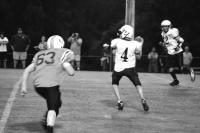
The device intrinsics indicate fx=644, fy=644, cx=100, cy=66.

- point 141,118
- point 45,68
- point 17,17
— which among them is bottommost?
point 141,118

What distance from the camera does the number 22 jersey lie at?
977cm

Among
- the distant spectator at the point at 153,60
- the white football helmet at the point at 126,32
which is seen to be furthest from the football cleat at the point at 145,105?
the distant spectator at the point at 153,60

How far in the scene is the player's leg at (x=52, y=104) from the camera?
9.59 meters

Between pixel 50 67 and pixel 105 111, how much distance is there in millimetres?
3714

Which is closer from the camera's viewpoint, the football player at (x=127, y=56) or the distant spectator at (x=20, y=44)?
the football player at (x=127, y=56)

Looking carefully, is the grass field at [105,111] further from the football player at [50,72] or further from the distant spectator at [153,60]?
the distant spectator at [153,60]

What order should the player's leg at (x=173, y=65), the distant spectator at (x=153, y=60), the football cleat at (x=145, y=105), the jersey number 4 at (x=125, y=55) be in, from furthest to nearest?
the distant spectator at (x=153, y=60), the player's leg at (x=173, y=65), the jersey number 4 at (x=125, y=55), the football cleat at (x=145, y=105)

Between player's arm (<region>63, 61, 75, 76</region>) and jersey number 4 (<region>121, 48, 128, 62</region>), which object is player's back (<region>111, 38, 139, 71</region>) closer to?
jersey number 4 (<region>121, 48, 128, 62</region>)

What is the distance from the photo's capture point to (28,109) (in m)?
13.4

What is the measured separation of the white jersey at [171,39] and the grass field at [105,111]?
112 centimetres

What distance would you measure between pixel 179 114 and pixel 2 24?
1532 inches

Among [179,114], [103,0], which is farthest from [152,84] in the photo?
[103,0]

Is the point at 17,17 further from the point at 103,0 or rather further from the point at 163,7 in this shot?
the point at 103,0

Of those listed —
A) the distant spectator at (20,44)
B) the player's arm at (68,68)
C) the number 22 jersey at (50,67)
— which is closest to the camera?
the player's arm at (68,68)
